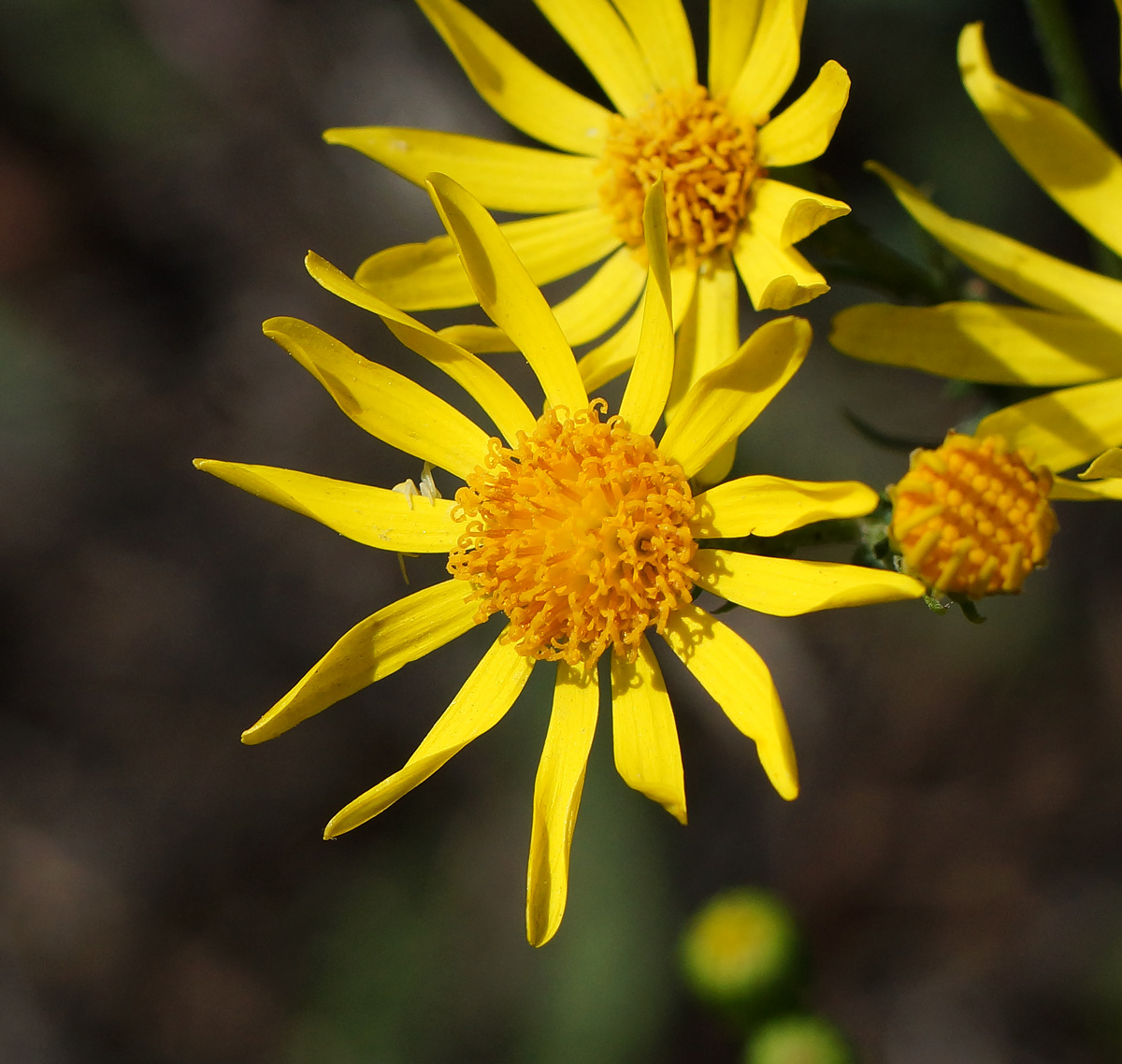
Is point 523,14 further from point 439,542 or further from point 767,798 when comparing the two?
point 767,798

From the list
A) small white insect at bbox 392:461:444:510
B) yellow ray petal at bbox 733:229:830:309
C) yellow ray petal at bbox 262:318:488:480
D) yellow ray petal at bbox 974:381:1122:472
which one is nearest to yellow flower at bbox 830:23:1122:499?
yellow ray petal at bbox 974:381:1122:472

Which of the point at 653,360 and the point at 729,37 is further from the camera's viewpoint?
the point at 729,37

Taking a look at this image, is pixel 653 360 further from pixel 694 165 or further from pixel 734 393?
pixel 694 165

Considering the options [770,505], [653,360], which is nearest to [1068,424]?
[770,505]

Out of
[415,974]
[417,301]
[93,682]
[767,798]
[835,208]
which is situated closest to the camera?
[835,208]

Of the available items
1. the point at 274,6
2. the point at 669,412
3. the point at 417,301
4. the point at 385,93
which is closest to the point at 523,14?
the point at 385,93

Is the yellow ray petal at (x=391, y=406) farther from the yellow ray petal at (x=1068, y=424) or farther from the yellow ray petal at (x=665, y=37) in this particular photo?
the yellow ray petal at (x=1068, y=424)
